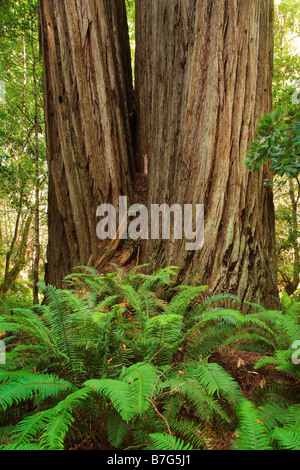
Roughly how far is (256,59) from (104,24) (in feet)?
6.82

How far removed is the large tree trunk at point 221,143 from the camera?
2.42m

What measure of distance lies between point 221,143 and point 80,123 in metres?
1.78

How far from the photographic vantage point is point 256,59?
2.68 meters

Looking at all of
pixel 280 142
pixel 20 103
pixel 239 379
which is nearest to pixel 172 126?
pixel 280 142

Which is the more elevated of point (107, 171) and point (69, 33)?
point (69, 33)

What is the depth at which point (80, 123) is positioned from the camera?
11.1 ft

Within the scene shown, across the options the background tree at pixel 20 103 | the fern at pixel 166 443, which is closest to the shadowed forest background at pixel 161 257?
the fern at pixel 166 443

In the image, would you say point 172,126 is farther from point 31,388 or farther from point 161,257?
point 31,388

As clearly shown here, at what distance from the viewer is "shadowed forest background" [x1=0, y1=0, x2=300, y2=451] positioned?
1319mm

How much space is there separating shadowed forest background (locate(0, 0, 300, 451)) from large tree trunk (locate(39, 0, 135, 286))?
0.7 inches

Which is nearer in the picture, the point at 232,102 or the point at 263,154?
the point at 263,154

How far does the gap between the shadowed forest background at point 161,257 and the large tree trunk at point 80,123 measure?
0.02 meters
